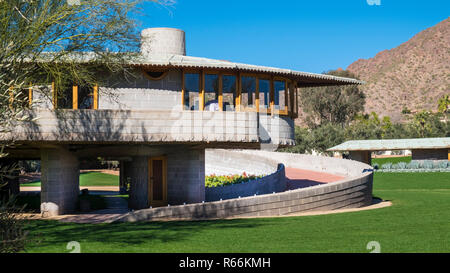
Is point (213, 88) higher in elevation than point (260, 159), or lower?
higher

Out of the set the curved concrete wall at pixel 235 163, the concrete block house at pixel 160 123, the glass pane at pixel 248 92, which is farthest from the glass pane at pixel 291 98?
the curved concrete wall at pixel 235 163

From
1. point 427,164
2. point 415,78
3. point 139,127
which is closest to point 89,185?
point 139,127

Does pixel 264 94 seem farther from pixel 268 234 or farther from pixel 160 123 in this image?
pixel 268 234

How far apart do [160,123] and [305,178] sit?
20769mm

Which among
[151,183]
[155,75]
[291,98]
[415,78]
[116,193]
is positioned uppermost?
[415,78]

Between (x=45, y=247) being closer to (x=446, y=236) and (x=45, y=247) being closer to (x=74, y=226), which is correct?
(x=74, y=226)

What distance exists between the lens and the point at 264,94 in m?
23.0

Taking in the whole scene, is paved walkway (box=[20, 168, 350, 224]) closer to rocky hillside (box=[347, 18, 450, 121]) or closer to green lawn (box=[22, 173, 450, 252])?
green lawn (box=[22, 173, 450, 252])

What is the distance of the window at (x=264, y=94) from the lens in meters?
22.8

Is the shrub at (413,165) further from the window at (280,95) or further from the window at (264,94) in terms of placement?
the window at (264,94)
